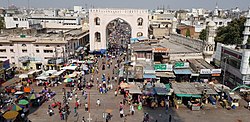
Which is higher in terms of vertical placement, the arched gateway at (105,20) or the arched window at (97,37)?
the arched gateway at (105,20)

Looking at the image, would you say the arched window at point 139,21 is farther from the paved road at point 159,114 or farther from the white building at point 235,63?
the paved road at point 159,114

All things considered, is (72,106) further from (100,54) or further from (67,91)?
(100,54)

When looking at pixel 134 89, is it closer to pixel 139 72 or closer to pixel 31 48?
pixel 139 72

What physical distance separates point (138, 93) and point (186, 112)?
4.37m

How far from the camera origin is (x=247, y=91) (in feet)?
74.1

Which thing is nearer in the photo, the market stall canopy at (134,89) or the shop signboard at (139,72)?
the market stall canopy at (134,89)

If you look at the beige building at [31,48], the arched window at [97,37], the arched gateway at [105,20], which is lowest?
the beige building at [31,48]

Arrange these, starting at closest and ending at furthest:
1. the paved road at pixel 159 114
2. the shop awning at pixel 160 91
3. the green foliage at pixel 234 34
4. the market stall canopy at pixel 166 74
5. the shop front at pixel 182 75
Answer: the paved road at pixel 159 114
the shop awning at pixel 160 91
the market stall canopy at pixel 166 74
the shop front at pixel 182 75
the green foliage at pixel 234 34

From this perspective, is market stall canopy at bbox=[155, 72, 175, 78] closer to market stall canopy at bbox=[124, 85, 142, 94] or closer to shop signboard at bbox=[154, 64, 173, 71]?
shop signboard at bbox=[154, 64, 173, 71]

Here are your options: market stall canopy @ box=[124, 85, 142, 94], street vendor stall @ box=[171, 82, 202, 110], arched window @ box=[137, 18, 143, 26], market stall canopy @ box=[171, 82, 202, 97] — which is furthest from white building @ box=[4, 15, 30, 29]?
street vendor stall @ box=[171, 82, 202, 110]

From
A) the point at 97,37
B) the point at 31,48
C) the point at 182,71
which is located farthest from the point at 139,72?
the point at 97,37

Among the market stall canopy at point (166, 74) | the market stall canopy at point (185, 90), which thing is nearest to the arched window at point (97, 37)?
the market stall canopy at point (166, 74)

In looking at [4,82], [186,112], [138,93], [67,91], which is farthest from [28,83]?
[186,112]

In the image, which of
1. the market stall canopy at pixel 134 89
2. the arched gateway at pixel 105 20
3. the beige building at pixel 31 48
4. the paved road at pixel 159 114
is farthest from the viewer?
the arched gateway at pixel 105 20
